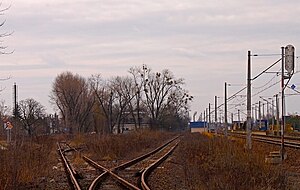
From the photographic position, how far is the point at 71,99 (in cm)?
11356

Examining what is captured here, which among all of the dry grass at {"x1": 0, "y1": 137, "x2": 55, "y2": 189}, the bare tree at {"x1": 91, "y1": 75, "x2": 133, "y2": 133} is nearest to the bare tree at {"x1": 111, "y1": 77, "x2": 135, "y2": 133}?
the bare tree at {"x1": 91, "y1": 75, "x2": 133, "y2": 133}

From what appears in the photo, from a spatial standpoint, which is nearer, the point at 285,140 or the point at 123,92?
the point at 285,140

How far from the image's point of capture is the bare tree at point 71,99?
374 ft

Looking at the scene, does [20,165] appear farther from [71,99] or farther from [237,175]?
[71,99]

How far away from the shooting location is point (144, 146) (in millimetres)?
62250

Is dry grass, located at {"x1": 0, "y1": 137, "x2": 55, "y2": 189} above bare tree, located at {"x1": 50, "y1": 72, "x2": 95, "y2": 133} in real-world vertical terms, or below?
below

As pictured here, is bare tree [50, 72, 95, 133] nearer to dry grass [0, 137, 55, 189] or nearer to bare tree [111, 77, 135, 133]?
bare tree [111, 77, 135, 133]

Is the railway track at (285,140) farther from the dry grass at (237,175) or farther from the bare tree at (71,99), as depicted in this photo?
the bare tree at (71,99)

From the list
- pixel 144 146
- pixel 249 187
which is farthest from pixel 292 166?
pixel 144 146

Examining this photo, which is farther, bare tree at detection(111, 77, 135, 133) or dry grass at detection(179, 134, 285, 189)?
bare tree at detection(111, 77, 135, 133)

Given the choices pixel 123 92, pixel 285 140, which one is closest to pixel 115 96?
pixel 123 92

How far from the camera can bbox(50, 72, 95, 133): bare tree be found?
374ft

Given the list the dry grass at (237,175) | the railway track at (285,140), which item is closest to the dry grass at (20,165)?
the dry grass at (237,175)

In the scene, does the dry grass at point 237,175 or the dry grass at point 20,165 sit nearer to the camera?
the dry grass at point 237,175
